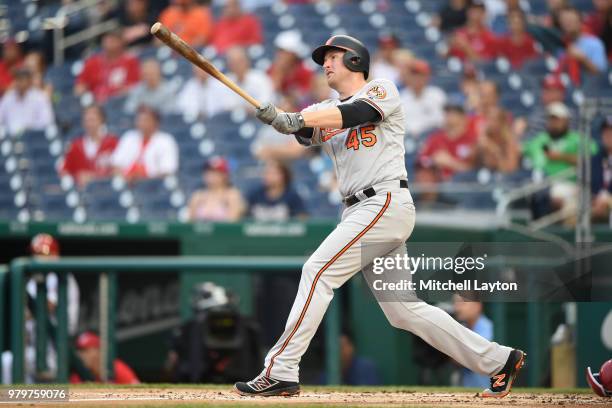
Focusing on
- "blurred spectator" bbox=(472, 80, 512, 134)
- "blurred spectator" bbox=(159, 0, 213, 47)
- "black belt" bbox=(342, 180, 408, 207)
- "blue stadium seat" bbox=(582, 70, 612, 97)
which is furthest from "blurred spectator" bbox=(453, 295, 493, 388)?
"blurred spectator" bbox=(159, 0, 213, 47)

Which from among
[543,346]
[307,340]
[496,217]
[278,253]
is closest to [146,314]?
[278,253]

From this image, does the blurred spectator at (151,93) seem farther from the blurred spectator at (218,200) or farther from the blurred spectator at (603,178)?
the blurred spectator at (603,178)

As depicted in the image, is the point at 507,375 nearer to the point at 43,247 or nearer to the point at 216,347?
the point at 216,347

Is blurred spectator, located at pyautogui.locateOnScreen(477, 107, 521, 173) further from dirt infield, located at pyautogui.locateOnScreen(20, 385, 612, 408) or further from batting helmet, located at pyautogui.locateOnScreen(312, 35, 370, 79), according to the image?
batting helmet, located at pyautogui.locateOnScreen(312, 35, 370, 79)

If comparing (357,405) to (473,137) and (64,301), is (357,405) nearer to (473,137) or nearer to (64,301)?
(64,301)

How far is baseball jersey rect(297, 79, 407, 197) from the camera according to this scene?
4.22 m

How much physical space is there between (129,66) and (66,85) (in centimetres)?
83

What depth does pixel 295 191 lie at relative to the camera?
9281 mm

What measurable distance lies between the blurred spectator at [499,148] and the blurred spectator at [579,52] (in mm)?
1012

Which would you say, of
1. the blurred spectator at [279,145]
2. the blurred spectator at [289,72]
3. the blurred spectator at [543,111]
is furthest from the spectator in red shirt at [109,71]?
the blurred spectator at [543,111]

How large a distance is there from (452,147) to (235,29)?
302cm

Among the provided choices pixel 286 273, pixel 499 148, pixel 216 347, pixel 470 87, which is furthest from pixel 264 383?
pixel 470 87

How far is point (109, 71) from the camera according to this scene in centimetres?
1153

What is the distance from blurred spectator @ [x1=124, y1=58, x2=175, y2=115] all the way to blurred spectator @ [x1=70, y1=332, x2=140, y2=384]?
4521mm
